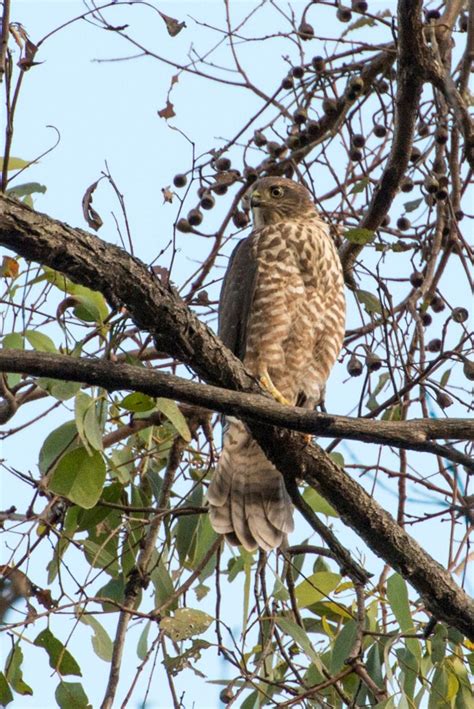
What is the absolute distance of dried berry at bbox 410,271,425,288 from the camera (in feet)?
14.6

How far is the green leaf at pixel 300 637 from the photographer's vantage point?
3543mm

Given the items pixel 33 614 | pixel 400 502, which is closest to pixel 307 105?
pixel 400 502

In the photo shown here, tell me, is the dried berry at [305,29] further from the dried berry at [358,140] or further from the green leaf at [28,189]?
the green leaf at [28,189]

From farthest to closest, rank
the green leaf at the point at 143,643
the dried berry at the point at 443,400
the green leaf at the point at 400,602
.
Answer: the dried berry at the point at 443,400, the green leaf at the point at 143,643, the green leaf at the point at 400,602

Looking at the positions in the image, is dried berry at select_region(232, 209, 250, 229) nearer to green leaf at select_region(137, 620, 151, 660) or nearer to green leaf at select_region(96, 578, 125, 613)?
green leaf at select_region(96, 578, 125, 613)

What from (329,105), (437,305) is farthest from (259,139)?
(437,305)

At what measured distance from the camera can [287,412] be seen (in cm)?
281

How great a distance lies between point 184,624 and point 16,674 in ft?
1.95

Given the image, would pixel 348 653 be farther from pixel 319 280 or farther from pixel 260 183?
pixel 260 183

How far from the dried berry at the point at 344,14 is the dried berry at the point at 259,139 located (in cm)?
67

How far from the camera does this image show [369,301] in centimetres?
446

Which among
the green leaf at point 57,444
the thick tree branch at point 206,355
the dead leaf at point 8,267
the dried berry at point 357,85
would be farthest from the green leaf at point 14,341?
the dried berry at point 357,85

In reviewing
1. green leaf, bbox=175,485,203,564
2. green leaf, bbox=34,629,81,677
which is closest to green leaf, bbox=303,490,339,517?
green leaf, bbox=175,485,203,564

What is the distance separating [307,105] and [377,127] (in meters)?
0.50
